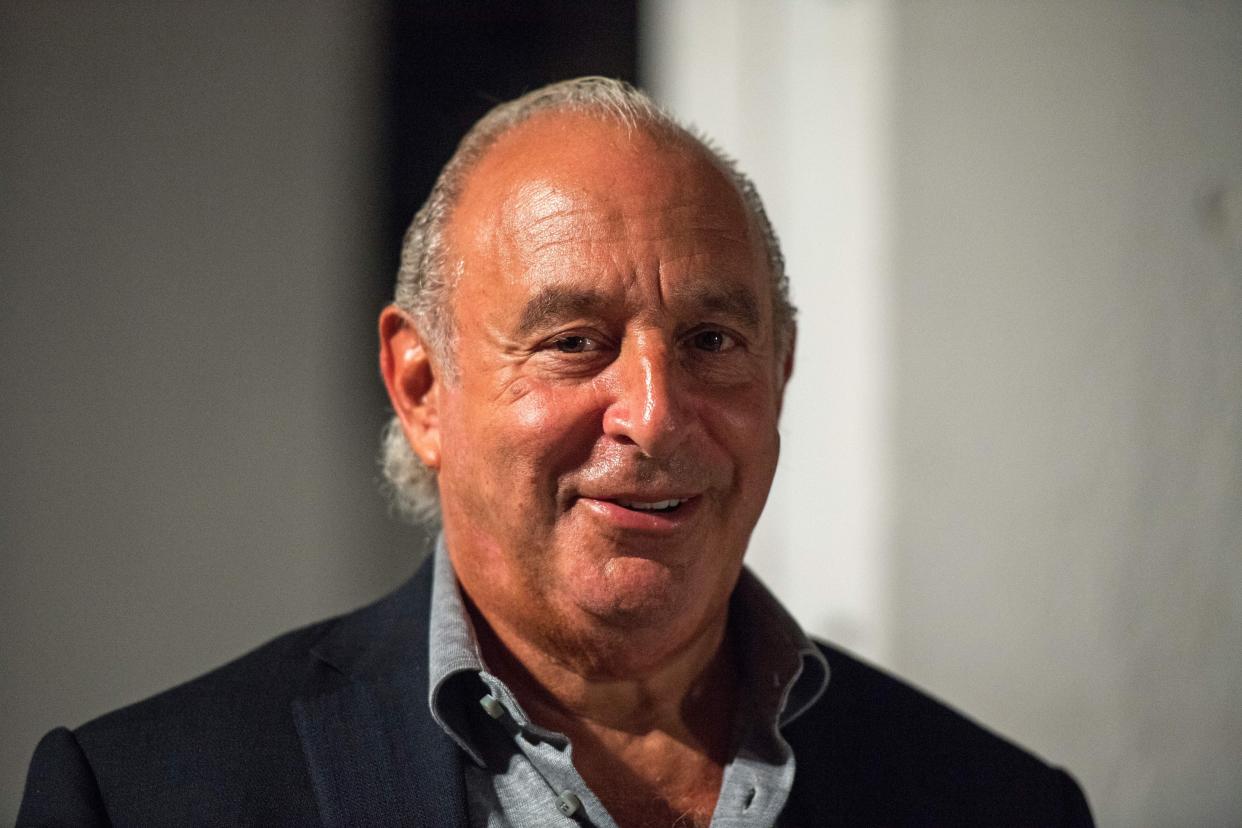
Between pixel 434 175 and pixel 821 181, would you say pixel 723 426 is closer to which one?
pixel 821 181

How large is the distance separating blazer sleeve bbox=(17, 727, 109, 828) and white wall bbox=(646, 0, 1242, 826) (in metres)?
1.81

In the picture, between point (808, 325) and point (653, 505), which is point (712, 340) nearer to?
point (653, 505)

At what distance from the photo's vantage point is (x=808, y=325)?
2.76 m

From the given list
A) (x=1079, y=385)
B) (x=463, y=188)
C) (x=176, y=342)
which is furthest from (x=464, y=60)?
(x=463, y=188)

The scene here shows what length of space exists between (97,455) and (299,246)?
0.76 metres

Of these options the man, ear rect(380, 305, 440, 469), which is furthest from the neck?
ear rect(380, 305, 440, 469)

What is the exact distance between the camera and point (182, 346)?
2980 mm

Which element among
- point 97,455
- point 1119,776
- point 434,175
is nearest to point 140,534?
point 97,455

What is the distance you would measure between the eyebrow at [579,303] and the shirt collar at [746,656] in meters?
0.36

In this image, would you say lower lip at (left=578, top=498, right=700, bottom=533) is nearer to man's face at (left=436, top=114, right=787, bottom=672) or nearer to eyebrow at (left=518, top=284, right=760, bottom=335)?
man's face at (left=436, top=114, right=787, bottom=672)

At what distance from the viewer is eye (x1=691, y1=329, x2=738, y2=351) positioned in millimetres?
1432

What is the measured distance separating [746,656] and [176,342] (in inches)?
76.9

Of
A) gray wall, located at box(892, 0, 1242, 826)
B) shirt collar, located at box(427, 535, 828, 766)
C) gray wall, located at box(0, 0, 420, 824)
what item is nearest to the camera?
shirt collar, located at box(427, 535, 828, 766)

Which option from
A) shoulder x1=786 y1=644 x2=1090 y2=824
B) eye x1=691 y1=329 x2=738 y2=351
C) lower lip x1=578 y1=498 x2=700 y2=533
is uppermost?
eye x1=691 y1=329 x2=738 y2=351
